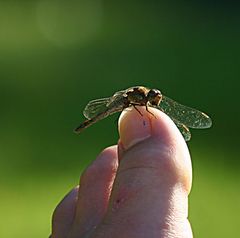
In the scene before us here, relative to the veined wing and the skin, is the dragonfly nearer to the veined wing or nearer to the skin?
the veined wing

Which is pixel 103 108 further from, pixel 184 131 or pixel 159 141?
pixel 159 141

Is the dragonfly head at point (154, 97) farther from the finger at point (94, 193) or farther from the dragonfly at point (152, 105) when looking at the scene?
the finger at point (94, 193)

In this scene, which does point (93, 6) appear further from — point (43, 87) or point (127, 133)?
point (127, 133)

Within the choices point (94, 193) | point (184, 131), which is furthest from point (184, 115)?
point (94, 193)

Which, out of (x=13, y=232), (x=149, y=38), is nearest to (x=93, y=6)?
(x=149, y=38)

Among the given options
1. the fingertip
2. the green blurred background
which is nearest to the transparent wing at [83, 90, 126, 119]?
the fingertip
